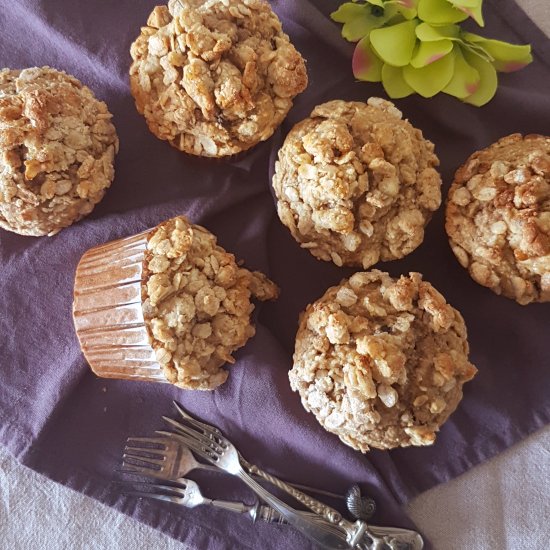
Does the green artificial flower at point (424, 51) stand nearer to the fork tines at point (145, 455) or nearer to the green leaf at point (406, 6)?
the green leaf at point (406, 6)

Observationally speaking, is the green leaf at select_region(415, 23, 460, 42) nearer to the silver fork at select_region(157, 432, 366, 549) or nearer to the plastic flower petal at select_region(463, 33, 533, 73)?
the plastic flower petal at select_region(463, 33, 533, 73)

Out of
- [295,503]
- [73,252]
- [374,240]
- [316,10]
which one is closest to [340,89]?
[316,10]

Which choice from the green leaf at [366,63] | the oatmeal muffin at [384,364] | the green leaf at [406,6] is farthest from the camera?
the green leaf at [366,63]

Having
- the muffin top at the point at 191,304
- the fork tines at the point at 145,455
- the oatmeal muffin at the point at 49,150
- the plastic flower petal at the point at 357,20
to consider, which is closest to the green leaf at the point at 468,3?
the plastic flower petal at the point at 357,20

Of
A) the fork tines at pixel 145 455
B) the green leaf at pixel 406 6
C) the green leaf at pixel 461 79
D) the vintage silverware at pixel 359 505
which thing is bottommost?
the fork tines at pixel 145 455

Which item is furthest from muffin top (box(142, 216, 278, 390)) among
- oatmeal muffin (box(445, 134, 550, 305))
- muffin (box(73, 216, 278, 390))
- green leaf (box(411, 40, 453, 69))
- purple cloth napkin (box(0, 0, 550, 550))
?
green leaf (box(411, 40, 453, 69))

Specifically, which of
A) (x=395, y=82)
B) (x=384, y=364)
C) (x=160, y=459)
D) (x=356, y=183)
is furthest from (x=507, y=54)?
(x=160, y=459)

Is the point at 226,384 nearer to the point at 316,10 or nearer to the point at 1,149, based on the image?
the point at 1,149
